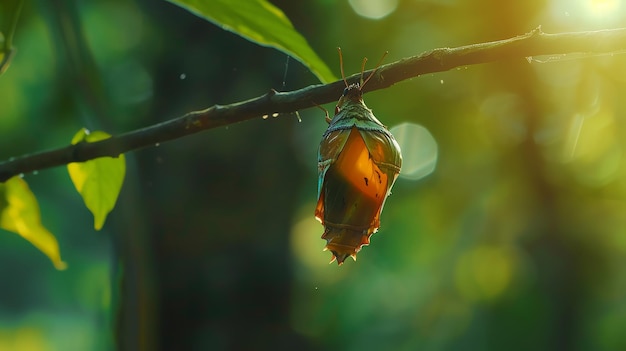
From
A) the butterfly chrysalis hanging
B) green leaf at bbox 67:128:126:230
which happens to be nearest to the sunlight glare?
the butterfly chrysalis hanging

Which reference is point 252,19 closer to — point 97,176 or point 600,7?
point 97,176

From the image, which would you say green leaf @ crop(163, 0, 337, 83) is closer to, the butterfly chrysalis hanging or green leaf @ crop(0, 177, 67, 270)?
the butterfly chrysalis hanging

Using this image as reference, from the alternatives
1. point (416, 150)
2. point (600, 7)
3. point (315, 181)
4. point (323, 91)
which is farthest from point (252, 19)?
point (416, 150)

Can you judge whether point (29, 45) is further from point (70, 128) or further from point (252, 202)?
point (252, 202)

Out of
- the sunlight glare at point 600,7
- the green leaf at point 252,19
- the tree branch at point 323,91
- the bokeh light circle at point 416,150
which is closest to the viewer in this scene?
the tree branch at point 323,91

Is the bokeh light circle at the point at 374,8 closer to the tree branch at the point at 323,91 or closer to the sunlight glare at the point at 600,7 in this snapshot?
the sunlight glare at the point at 600,7

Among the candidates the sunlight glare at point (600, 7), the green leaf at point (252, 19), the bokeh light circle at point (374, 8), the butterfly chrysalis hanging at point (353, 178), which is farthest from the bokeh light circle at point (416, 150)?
the green leaf at point (252, 19)

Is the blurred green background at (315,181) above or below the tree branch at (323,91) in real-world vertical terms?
above
